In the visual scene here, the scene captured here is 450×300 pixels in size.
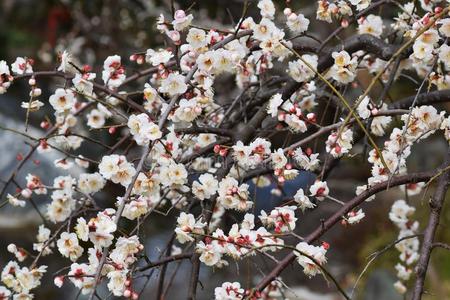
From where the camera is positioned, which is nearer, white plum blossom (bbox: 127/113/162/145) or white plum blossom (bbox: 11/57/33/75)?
white plum blossom (bbox: 127/113/162/145)

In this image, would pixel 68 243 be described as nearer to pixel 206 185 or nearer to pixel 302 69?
pixel 206 185

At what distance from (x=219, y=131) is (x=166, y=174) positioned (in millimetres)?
A: 334

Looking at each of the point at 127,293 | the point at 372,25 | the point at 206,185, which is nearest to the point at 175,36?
the point at 206,185

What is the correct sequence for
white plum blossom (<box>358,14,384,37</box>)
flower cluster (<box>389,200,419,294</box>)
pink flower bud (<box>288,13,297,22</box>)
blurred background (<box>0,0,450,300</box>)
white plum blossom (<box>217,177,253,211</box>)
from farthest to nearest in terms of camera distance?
blurred background (<box>0,0,450,300</box>) → flower cluster (<box>389,200,419,294</box>) → white plum blossom (<box>358,14,384,37</box>) → pink flower bud (<box>288,13,297,22</box>) → white plum blossom (<box>217,177,253,211</box>)

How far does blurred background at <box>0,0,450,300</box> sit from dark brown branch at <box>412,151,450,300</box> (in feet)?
8.15

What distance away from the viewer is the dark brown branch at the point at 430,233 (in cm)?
155

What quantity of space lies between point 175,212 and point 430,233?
390 centimetres

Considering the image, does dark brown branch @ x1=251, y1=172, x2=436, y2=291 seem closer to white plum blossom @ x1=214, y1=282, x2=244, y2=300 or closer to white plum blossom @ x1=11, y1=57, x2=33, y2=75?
white plum blossom @ x1=214, y1=282, x2=244, y2=300

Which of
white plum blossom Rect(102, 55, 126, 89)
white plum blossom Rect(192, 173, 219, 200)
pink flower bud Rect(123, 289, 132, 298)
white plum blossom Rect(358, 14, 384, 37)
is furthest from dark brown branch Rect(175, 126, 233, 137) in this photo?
white plum blossom Rect(358, 14, 384, 37)

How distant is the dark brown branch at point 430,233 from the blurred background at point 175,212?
2484 mm

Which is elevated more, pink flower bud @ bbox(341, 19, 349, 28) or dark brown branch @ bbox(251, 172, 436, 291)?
pink flower bud @ bbox(341, 19, 349, 28)

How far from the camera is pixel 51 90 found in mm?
7383

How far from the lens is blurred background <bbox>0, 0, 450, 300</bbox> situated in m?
4.59

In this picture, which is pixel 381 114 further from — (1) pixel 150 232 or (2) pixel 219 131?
(1) pixel 150 232
